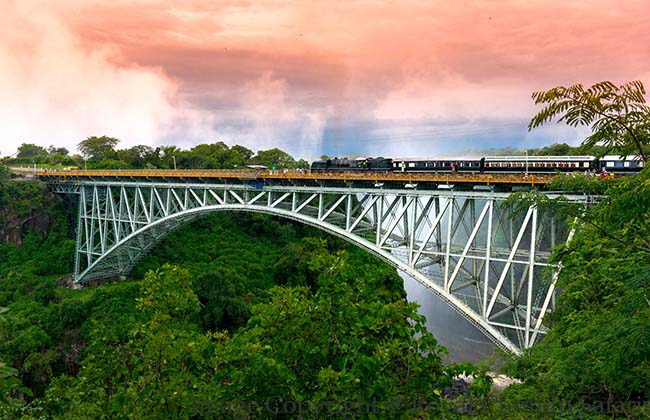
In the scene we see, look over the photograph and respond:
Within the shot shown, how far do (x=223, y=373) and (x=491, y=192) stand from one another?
513 inches

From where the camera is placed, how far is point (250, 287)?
33469 mm

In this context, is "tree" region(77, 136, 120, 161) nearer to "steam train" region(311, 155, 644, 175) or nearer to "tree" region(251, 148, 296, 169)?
"tree" region(251, 148, 296, 169)

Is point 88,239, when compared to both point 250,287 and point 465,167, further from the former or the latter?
point 465,167

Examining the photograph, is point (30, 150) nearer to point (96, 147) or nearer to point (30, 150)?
point (30, 150)

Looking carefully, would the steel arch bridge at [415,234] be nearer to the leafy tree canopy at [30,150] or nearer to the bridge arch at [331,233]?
the bridge arch at [331,233]

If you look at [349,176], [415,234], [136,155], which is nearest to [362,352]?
[415,234]

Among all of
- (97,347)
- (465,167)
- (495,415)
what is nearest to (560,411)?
(495,415)

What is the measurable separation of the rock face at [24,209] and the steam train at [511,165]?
28.2 metres

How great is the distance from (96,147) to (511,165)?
197 ft

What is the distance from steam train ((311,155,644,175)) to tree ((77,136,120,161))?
51606 millimetres

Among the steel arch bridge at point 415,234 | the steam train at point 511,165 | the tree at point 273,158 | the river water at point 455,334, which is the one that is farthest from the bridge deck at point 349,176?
the tree at point 273,158

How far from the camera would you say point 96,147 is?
64000 millimetres

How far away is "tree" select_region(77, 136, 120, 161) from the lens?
208 feet

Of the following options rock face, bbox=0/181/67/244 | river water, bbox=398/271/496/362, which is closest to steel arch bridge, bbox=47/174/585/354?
rock face, bbox=0/181/67/244
